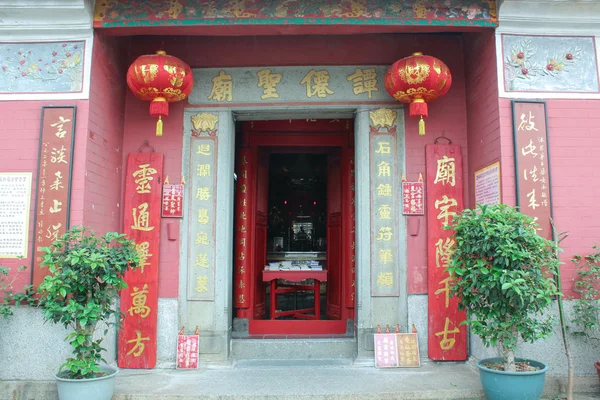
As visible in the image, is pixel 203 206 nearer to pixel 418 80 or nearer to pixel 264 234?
pixel 264 234

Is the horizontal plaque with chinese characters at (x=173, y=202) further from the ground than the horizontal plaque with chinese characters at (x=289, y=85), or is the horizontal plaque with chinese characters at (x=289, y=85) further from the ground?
the horizontal plaque with chinese characters at (x=289, y=85)

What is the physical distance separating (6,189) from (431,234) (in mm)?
3832

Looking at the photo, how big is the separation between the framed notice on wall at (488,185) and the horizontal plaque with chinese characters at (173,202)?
286 cm

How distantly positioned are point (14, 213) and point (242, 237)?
2500 mm

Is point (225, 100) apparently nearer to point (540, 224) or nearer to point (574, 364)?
point (540, 224)

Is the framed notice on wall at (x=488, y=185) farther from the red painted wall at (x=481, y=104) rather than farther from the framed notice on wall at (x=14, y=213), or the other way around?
the framed notice on wall at (x=14, y=213)

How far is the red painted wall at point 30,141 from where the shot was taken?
393 cm

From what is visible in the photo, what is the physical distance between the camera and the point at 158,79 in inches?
157

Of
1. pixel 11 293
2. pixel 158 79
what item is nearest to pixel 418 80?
pixel 158 79

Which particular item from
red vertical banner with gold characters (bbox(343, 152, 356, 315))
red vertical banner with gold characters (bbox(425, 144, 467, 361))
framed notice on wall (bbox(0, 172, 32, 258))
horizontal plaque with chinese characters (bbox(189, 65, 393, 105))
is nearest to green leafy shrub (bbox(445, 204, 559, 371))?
red vertical banner with gold characters (bbox(425, 144, 467, 361))

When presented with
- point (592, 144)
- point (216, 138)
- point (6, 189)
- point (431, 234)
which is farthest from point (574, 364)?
point (6, 189)

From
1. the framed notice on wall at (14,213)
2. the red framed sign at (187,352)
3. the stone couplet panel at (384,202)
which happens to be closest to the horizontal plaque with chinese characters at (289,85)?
the stone couplet panel at (384,202)

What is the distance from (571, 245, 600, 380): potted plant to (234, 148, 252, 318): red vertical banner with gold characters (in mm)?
→ 3444

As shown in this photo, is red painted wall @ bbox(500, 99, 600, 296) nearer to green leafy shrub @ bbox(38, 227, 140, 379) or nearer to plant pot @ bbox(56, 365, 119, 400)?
green leafy shrub @ bbox(38, 227, 140, 379)
